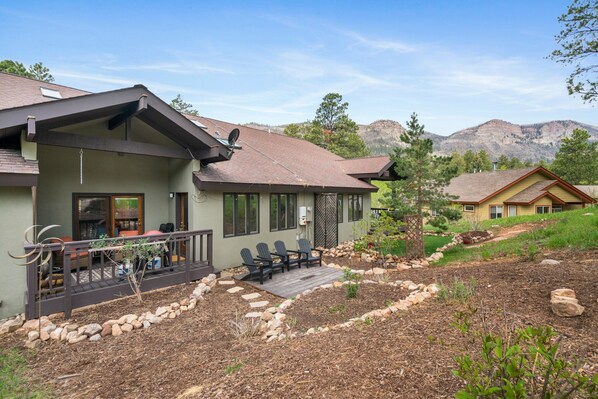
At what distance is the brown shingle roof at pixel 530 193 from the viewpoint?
2269cm

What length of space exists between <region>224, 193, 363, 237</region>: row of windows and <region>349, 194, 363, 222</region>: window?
394 cm

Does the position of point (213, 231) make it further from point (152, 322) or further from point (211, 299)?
point (152, 322)

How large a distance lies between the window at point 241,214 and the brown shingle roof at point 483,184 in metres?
17.9

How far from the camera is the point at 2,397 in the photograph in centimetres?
341

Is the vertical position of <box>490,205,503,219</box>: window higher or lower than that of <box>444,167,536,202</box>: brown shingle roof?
lower

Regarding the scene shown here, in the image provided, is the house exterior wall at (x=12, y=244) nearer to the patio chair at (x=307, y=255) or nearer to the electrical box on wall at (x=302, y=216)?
the patio chair at (x=307, y=255)

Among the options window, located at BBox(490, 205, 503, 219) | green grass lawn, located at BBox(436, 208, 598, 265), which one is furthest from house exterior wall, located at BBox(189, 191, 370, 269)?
window, located at BBox(490, 205, 503, 219)

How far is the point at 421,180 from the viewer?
33.5 ft

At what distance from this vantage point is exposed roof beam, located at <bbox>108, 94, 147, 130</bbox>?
6.93 m

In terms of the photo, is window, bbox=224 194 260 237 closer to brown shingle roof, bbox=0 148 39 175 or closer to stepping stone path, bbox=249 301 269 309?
stepping stone path, bbox=249 301 269 309

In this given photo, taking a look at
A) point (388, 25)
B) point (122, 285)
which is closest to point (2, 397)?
point (122, 285)

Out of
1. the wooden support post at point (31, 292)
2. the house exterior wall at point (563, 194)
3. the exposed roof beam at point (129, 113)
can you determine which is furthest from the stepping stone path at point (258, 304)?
the house exterior wall at point (563, 194)

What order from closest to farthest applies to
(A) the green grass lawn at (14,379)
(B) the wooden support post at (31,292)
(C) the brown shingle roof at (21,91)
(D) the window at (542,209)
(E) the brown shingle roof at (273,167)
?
(A) the green grass lawn at (14,379)
(B) the wooden support post at (31,292)
(C) the brown shingle roof at (21,91)
(E) the brown shingle roof at (273,167)
(D) the window at (542,209)

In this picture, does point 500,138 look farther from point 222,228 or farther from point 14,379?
point 14,379
